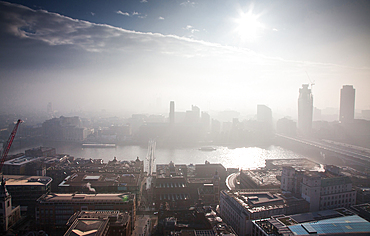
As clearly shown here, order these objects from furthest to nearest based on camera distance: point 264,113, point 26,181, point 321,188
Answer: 1. point 264,113
2. point 26,181
3. point 321,188

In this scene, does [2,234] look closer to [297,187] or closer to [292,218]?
[292,218]

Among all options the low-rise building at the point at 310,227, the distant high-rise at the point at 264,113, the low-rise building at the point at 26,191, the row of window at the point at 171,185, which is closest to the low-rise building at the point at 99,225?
the row of window at the point at 171,185

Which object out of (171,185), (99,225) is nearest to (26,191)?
(171,185)

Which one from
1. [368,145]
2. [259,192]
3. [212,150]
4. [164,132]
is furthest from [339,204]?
[164,132]

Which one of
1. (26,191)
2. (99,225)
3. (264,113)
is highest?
(264,113)

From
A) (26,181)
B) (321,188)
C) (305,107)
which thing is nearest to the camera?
(321,188)

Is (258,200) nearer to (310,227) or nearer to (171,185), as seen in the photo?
(310,227)

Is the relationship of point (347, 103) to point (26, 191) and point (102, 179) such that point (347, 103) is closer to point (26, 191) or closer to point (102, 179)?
point (102, 179)

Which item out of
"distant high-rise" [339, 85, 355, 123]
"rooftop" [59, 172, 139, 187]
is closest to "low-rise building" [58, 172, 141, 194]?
"rooftop" [59, 172, 139, 187]

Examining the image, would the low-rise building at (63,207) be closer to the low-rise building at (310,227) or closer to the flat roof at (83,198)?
the flat roof at (83,198)

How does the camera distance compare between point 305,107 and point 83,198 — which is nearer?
point 83,198

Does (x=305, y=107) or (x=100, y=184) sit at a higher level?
(x=305, y=107)
